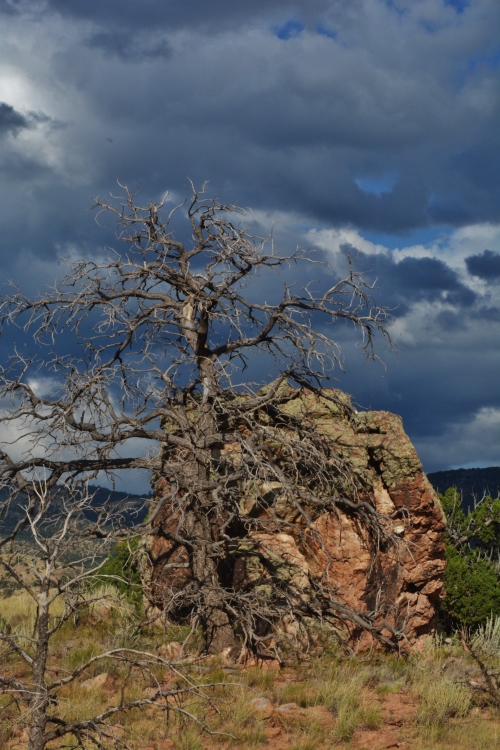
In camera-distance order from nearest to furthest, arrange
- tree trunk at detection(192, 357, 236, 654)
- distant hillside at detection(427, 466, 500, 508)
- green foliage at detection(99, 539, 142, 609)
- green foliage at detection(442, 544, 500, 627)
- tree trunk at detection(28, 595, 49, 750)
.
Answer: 1. tree trunk at detection(28, 595, 49, 750)
2. tree trunk at detection(192, 357, 236, 654)
3. green foliage at detection(99, 539, 142, 609)
4. green foliage at detection(442, 544, 500, 627)
5. distant hillside at detection(427, 466, 500, 508)

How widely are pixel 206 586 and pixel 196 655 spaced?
1.14m

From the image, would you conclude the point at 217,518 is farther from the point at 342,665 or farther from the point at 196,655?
the point at 342,665

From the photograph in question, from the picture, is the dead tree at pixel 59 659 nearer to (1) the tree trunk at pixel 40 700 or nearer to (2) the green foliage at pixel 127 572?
(1) the tree trunk at pixel 40 700

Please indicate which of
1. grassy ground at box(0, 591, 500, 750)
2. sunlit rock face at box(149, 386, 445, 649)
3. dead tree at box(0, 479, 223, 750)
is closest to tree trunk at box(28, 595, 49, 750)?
dead tree at box(0, 479, 223, 750)

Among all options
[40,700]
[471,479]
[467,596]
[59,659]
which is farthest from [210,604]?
[471,479]

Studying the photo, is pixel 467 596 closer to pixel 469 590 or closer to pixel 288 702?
pixel 469 590

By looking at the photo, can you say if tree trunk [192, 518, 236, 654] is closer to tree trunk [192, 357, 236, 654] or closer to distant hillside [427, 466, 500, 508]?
tree trunk [192, 357, 236, 654]

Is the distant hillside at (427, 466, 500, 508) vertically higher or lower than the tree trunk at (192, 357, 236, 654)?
higher

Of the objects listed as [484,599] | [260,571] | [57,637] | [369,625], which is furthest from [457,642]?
[57,637]

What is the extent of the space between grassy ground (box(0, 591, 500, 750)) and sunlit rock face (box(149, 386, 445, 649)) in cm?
85

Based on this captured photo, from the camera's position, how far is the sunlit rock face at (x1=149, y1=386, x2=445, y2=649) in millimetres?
13117

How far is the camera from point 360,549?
13258mm

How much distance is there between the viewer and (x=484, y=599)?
54.9 feet

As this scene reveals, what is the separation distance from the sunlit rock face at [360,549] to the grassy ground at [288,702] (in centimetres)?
85
